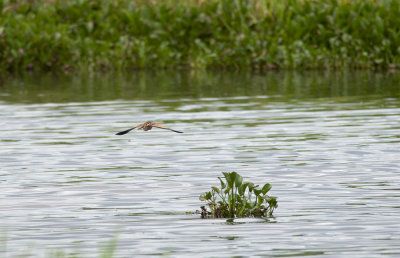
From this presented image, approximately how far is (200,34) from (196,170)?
21.2 m

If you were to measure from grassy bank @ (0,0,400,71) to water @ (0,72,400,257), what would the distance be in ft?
24.8

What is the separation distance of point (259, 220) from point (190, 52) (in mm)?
23035

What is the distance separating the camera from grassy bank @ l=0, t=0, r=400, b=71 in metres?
28.8

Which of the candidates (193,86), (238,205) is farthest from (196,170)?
(193,86)

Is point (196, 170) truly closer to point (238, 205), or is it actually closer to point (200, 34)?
point (238, 205)

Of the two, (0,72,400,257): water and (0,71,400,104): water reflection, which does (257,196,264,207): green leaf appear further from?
(0,71,400,104): water reflection

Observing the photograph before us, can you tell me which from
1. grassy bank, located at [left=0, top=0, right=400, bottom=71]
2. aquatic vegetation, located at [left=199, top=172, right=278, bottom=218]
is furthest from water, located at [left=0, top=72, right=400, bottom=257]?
grassy bank, located at [left=0, top=0, right=400, bottom=71]

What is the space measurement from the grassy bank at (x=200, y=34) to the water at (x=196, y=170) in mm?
7548

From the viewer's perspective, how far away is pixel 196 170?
10672 mm

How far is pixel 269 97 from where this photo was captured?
65.1 feet

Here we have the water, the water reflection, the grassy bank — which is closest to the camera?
the water

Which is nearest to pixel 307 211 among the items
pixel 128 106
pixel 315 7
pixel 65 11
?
pixel 128 106

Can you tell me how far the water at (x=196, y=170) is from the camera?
7332 mm

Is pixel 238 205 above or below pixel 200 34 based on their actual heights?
below
